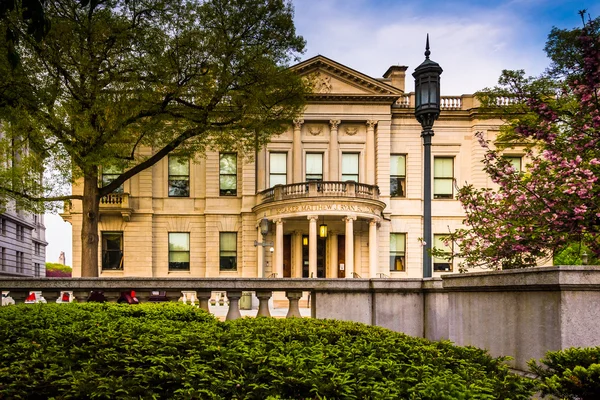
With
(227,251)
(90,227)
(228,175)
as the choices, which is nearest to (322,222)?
(227,251)

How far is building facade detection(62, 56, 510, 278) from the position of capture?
30.5 m

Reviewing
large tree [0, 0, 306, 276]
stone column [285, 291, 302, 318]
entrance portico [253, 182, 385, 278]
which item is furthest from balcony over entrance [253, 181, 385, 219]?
stone column [285, 291, 302, 318]

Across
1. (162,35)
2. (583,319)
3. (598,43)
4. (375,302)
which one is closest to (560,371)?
(583,319)

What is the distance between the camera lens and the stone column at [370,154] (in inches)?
1225

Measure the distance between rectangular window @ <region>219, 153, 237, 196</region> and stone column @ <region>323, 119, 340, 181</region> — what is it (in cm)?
643

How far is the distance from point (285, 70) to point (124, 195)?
16061mm

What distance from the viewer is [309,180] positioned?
30.6 meters

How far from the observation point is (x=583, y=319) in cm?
420

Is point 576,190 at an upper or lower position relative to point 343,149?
lower

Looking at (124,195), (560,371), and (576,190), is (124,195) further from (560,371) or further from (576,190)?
(560,371)

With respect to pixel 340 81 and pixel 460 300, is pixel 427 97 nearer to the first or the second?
pixel 460 300

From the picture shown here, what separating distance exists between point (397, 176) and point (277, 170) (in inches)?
322

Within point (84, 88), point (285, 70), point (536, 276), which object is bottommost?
point (536, 276)

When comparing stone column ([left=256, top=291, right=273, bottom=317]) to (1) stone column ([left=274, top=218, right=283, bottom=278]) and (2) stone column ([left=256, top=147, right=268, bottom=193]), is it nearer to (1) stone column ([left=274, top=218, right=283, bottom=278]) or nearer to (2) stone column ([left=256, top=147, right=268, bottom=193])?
(1) stone column ([left=274, top=218, right=283, bottom=278])
